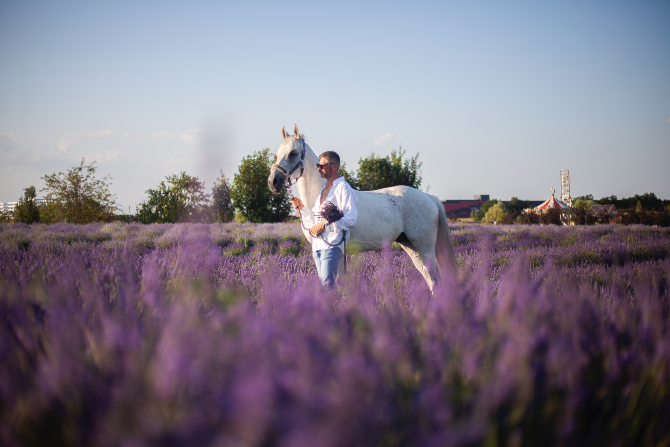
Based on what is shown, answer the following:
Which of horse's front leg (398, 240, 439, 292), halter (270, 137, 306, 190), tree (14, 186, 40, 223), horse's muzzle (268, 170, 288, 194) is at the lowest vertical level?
horse's front leg (398, 240, 439, 292)

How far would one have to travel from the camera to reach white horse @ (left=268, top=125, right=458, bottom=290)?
10.6ft

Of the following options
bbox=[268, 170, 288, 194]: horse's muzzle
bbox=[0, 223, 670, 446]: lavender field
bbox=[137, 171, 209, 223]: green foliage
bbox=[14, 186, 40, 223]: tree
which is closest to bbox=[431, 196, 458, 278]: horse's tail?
bbox=[268, 170, 288, 194]: horse's muzzle

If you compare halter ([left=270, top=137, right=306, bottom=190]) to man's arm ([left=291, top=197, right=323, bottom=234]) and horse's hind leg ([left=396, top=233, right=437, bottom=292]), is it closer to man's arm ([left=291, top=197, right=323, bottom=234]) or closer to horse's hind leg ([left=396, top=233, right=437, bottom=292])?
man's arm ([left=291, top=197, right=323, bottom=234])

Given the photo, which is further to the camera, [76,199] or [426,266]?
[76,199]

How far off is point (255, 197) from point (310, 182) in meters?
26.6

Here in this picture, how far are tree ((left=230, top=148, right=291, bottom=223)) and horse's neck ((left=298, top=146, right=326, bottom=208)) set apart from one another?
25690mm

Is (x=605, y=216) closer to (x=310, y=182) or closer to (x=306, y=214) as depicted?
(x=310, y=182)

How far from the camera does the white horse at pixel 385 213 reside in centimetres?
323

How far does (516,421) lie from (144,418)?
770 mm

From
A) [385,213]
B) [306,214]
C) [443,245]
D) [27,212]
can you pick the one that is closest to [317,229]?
[306,214]

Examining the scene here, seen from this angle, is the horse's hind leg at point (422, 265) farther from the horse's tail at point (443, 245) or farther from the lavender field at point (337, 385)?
the lavender field at point (337, 385)

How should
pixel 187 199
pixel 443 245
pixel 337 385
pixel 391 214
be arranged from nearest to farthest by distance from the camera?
pixel 337 385
pixel 391 214
pixel 443 245
pixel 187 199

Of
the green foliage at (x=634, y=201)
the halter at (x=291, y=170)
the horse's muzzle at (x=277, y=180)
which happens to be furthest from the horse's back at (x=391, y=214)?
the green foliage at (x=634, y=201)

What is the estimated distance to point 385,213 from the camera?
3.50 metres
